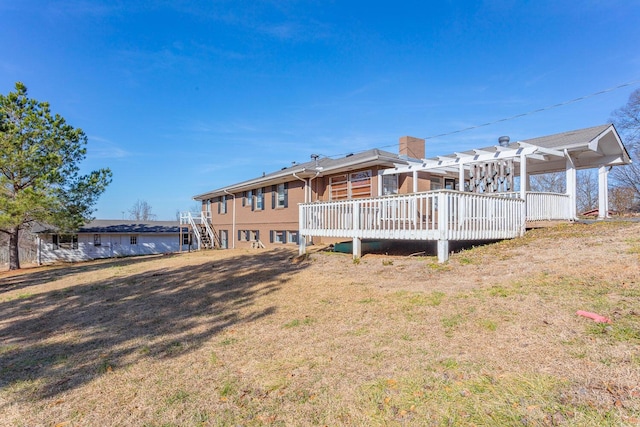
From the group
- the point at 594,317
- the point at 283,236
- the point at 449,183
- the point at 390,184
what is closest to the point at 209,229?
the point at 283,236

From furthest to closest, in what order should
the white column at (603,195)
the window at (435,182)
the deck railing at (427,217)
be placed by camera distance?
the window at (435,182) < the white column at (603,195) < the deck railing at (427,217)

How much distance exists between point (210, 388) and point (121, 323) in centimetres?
347

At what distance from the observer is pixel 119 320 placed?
6242 mm

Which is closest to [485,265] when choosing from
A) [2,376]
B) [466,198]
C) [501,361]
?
[466,198]

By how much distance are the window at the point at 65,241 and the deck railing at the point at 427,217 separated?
27.6 meters

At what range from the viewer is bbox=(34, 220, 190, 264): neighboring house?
29.5 metres

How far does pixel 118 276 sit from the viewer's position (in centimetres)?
1148

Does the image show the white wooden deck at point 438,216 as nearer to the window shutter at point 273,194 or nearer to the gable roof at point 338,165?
the gable roof at point 338,165

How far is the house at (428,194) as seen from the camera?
890cm

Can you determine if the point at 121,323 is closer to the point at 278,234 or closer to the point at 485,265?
the point at 485,265

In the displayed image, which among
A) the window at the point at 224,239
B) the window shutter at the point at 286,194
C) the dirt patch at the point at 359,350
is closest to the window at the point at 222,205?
the window at the point at 224,239

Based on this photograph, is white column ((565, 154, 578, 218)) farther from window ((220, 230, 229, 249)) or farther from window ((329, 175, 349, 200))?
window ((220, 230, 229, 249))

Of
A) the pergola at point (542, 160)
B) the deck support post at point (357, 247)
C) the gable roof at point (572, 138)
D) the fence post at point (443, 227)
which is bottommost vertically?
the deck support post at point (357, 247)

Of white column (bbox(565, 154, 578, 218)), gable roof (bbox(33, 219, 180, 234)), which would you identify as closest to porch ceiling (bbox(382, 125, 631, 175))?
white column (bbox(565, 154, 578, 218))
